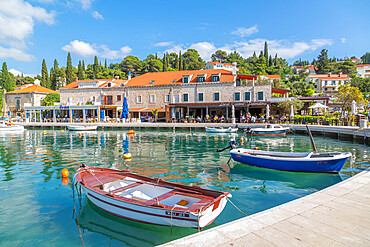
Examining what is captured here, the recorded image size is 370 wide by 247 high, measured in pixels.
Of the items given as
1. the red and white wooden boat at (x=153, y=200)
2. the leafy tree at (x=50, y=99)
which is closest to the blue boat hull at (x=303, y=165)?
the red and white wooden boat at (x=153, y=200)

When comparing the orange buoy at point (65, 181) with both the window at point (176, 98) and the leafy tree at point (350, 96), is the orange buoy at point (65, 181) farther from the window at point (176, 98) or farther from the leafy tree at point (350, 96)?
the leafy tree at point (350, 96)

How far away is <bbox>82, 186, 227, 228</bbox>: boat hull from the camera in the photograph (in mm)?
5586

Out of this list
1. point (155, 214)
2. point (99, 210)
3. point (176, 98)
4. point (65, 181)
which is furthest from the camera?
point (176, 98)

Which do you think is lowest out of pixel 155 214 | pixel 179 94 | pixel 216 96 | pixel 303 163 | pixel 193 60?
pixel 155 214

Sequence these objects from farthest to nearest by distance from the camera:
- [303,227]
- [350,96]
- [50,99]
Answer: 1. [50,99]
2. [350,96]
3. [303,227]

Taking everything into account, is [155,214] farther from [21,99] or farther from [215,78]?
[21,99]

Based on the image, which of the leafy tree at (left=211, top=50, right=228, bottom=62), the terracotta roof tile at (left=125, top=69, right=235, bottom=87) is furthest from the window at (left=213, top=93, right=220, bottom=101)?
the leafy tree at (left=211, top=50, right=228, bottom=62)

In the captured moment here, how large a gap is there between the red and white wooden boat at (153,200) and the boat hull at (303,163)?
21.5ft

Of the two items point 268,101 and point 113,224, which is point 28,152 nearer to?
point 113,224

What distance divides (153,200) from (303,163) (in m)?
8.06

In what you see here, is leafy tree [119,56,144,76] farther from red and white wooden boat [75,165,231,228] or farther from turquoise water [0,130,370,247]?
→ red and white wooden boat [75,165,231,228]

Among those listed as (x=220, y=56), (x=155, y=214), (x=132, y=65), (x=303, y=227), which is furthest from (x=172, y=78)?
(x=220, y=56)

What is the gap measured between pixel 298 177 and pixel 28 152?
19.1m

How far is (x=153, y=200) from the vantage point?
6.58 metres
